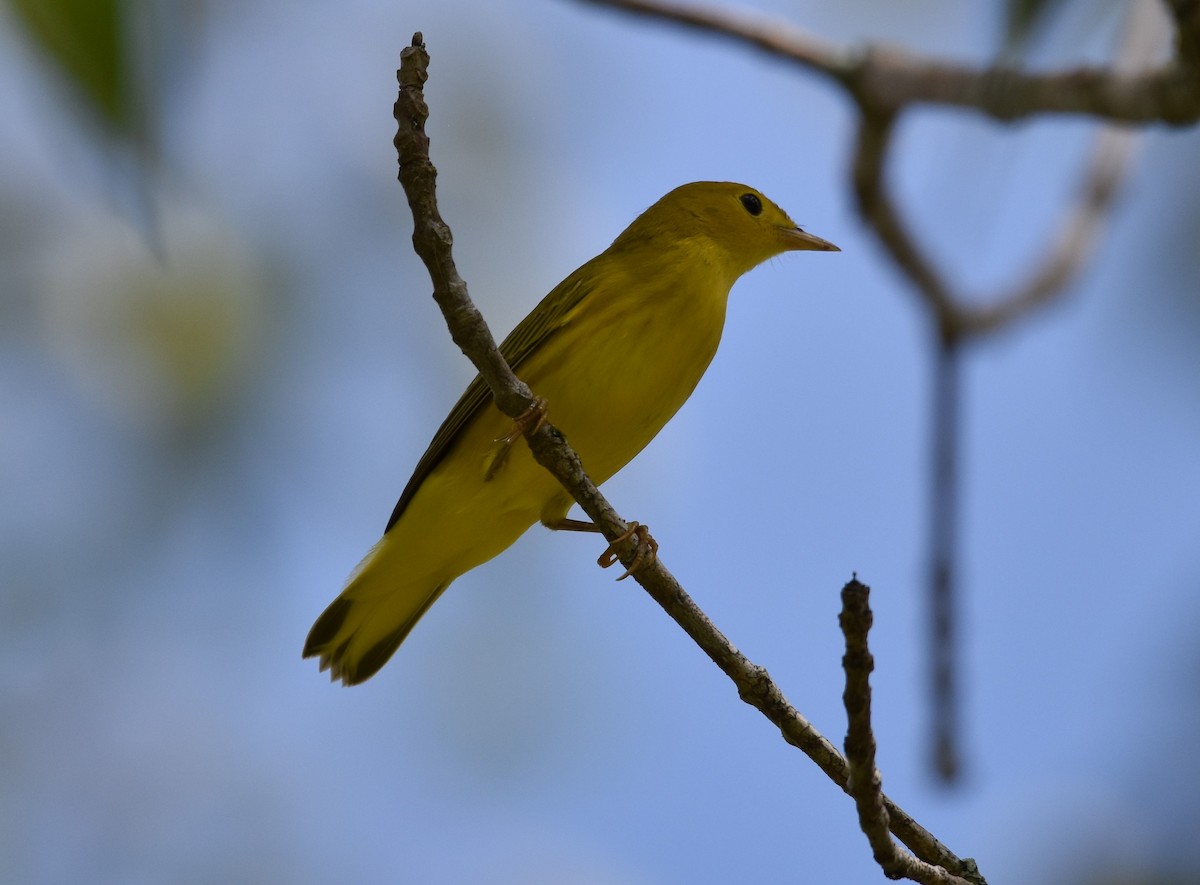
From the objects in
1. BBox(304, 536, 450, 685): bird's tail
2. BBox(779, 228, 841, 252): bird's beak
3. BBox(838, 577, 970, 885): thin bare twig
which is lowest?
BBox(838, 577, 970, 885): thin bare twig

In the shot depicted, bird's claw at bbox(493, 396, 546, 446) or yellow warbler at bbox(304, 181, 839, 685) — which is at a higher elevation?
yellow warbler at bbox(304, 181, 839, 685)

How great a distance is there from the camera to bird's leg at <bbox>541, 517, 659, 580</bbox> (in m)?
3.55

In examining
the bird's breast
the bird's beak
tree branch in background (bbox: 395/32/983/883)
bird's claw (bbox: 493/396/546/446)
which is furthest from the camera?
the bird's beak

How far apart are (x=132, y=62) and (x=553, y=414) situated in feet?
9.10

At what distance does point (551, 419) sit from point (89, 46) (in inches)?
110

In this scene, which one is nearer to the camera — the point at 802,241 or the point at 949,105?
the point at 949,105

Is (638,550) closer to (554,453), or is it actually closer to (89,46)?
(554,453)

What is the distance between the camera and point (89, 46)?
1.60 meters

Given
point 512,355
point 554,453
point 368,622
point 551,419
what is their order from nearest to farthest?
1. point 554,453
2. point 551,419
3. point 512,355
4. point 368,622

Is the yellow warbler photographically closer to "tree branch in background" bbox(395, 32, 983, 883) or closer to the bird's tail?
the bird's tail

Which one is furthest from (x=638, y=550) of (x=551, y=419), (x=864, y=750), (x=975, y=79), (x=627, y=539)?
(x=975, y=79)

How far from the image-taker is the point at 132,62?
63.2 inches

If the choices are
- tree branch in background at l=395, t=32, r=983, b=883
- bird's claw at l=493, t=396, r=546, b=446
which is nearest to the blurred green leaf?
tree branch in background at l=395, t=32, r=983, b=883

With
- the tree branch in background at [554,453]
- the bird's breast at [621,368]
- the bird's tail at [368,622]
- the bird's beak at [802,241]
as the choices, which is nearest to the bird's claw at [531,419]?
→ the tree branch in background at [554,453]
